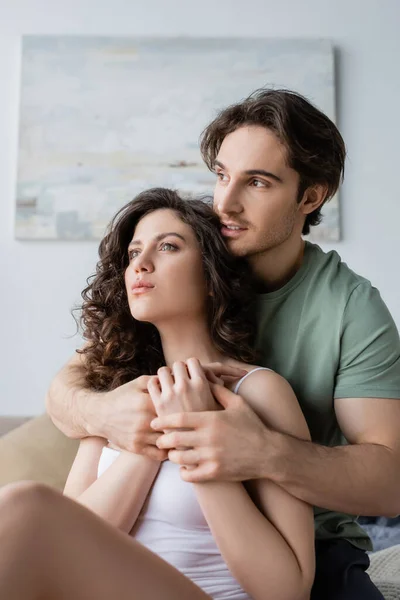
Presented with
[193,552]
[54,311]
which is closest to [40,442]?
[193,552]

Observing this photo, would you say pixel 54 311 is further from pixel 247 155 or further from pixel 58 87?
pixel 247 155

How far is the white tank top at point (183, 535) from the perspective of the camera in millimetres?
1290

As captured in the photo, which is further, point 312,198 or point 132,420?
point 312,198

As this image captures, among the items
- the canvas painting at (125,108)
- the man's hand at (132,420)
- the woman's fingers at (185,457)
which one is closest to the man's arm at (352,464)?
the woman's fingers at (185,457)

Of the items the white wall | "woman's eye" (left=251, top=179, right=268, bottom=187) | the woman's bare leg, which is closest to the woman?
the woman's bare leg

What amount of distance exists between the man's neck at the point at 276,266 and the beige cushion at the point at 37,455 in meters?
0.76

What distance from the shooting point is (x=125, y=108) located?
133 inches

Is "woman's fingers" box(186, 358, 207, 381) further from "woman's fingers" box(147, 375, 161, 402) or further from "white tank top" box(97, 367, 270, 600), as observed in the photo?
"white tank top" box(97, 367, 270, 600)

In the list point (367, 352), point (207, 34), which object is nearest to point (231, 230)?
point (367, 352)

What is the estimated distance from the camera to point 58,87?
3.37 meters

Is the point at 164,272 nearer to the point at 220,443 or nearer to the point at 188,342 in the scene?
the point at 188,342

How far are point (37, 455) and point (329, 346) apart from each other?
0.88 meters

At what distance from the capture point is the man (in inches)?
50.3

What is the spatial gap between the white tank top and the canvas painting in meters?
2.10
